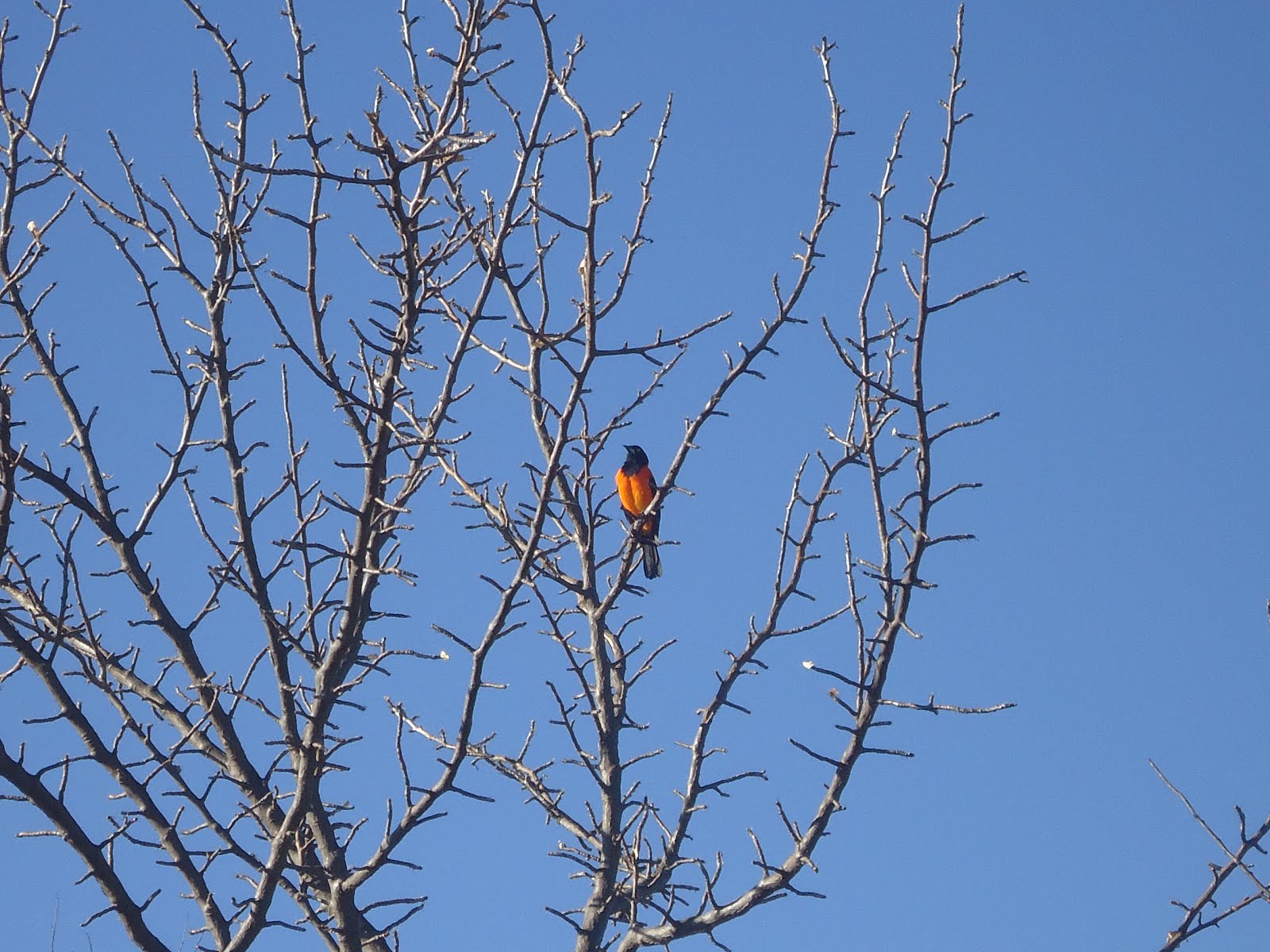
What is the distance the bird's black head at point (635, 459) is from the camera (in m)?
8.73

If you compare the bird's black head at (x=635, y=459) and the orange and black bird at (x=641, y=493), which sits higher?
the bird's black head at (x=635, y=459)

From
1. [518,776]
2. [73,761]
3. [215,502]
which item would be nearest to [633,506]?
[518,776]

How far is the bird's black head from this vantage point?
8.73m

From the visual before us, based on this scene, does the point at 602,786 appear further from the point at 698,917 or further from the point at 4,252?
the point at 4,252

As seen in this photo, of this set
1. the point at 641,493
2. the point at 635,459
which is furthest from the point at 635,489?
the point at 635,459

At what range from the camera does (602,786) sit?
3.42 metres

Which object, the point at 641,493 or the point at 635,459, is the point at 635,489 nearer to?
the point at 641,493

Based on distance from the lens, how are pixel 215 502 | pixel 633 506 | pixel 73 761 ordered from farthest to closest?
pixel 633 506, pixel 215 502, pixel 73 761

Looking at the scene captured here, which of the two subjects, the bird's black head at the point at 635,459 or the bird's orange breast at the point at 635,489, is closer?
the bird's orange breast at the point at 635,489

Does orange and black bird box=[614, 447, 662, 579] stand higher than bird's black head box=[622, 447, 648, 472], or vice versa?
bird's black head box=[622, 447, 648, 472]

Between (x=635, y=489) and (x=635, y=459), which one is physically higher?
(x=635, y=459)

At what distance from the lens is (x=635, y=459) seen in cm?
891

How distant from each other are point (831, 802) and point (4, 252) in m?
2.51

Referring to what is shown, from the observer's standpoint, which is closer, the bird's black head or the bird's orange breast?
the bird's orange breast
